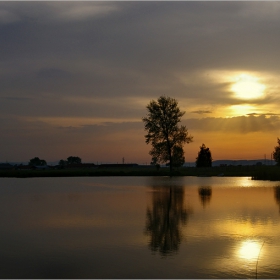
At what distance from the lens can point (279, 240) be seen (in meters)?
14.5

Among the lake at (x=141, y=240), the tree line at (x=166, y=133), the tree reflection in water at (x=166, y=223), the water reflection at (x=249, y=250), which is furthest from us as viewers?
the tree line at (x=166, y=133)

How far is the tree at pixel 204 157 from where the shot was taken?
10497 cm

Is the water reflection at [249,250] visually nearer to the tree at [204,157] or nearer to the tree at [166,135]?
the tree at [166,135]

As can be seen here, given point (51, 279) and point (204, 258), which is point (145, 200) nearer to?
point (204, 258)

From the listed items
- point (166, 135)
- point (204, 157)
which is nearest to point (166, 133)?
point (166, 135)

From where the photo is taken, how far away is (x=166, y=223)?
728 inches

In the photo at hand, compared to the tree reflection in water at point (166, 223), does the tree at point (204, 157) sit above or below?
above

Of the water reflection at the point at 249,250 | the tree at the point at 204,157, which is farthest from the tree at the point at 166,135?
the water reflection at the point at 249,250

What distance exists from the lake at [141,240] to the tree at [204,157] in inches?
3142

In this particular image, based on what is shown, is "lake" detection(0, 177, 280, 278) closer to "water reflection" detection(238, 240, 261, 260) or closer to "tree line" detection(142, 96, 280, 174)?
"water reflection" detection(238, 240, 261, 260)

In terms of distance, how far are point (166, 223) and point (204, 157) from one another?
292 feet

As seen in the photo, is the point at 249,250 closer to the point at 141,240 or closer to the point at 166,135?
→ the point at 141,240

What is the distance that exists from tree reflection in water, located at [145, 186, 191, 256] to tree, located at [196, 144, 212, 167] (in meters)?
78.1

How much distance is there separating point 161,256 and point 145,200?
15401 mm
